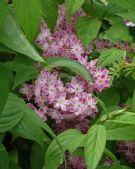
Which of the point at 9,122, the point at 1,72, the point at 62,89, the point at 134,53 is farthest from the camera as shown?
the point at 134,53

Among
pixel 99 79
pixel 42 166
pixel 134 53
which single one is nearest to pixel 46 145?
pixel 42 166

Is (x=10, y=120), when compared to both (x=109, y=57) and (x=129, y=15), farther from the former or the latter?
(x=129, y=15)

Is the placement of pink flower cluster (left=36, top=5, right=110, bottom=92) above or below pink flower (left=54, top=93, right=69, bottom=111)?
above

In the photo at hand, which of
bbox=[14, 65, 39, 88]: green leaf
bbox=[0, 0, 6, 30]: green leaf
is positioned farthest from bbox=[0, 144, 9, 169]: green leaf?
bbox=[0, 0, 6, 30]: green leaf

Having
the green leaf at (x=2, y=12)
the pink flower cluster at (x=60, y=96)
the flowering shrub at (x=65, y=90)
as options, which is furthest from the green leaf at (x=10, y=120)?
the green leaf at (x=2, y=12)

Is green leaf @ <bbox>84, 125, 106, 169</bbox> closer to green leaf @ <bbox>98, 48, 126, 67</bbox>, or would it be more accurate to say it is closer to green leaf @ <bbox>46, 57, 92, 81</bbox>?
green leaf @ <bbox>46, 57, 92, 81</bbox>

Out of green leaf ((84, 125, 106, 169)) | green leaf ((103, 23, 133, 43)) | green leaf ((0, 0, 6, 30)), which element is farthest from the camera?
green leaf ((103, 23, 133, 43))

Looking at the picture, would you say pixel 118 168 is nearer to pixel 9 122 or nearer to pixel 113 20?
pixel 9 122

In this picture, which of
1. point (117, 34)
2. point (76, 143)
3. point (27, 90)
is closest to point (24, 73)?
point (27, 90)
